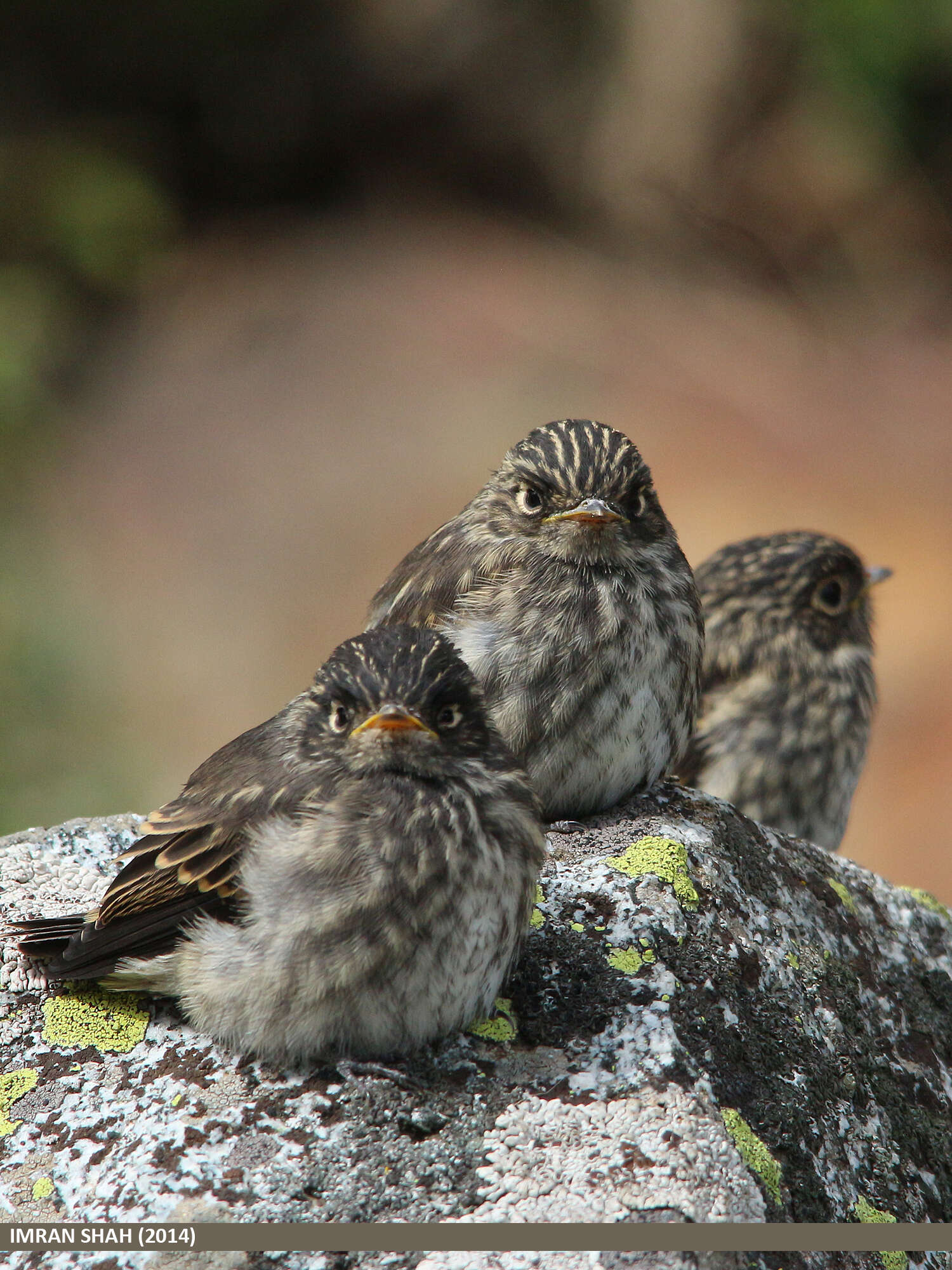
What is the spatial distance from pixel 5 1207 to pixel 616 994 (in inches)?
58.0

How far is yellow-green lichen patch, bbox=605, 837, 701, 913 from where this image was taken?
379cm

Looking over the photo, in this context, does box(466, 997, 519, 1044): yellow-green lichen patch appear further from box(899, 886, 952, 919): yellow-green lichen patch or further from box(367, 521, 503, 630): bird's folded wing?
box(899, 886, 952, 919): yellow-green lichen patch

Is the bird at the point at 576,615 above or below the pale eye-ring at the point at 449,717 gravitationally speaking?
above

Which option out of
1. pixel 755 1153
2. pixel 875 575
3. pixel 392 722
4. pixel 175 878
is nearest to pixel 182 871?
pixel 175 878

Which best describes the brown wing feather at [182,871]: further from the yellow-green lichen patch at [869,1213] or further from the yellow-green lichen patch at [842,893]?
the yellow-green lichen patch at [842,893]

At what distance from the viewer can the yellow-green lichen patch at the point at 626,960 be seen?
140 inches

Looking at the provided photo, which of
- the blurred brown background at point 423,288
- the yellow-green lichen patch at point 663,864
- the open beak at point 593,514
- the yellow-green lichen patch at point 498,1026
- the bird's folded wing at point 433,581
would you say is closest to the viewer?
the yellow-green lichen patch at point 498,1026

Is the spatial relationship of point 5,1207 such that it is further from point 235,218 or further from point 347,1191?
point 235,218

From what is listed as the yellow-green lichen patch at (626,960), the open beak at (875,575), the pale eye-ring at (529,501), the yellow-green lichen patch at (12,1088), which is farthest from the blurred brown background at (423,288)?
the yellow-green lichen patch at (626,960)

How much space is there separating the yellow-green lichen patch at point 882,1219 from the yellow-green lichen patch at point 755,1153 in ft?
1.06

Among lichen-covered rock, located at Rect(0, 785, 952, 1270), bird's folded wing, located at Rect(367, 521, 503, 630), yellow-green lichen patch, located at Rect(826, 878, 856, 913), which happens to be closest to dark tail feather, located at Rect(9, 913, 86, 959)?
lichen-covered rock, located at Rect(0, 785, 952, 1270)

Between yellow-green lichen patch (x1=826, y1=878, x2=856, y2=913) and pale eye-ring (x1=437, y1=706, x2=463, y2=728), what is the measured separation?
1462 millimetres

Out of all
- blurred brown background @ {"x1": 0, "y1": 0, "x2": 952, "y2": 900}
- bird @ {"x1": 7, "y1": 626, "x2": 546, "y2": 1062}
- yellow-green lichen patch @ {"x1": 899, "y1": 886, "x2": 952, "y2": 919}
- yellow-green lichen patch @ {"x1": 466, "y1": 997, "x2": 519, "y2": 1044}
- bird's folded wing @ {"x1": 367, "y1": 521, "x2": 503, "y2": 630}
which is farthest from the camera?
blurred brown background @ {"x1": 0, "y1": 0, "x2": 952, "y2": 900}

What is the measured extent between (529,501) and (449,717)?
1241 mm
